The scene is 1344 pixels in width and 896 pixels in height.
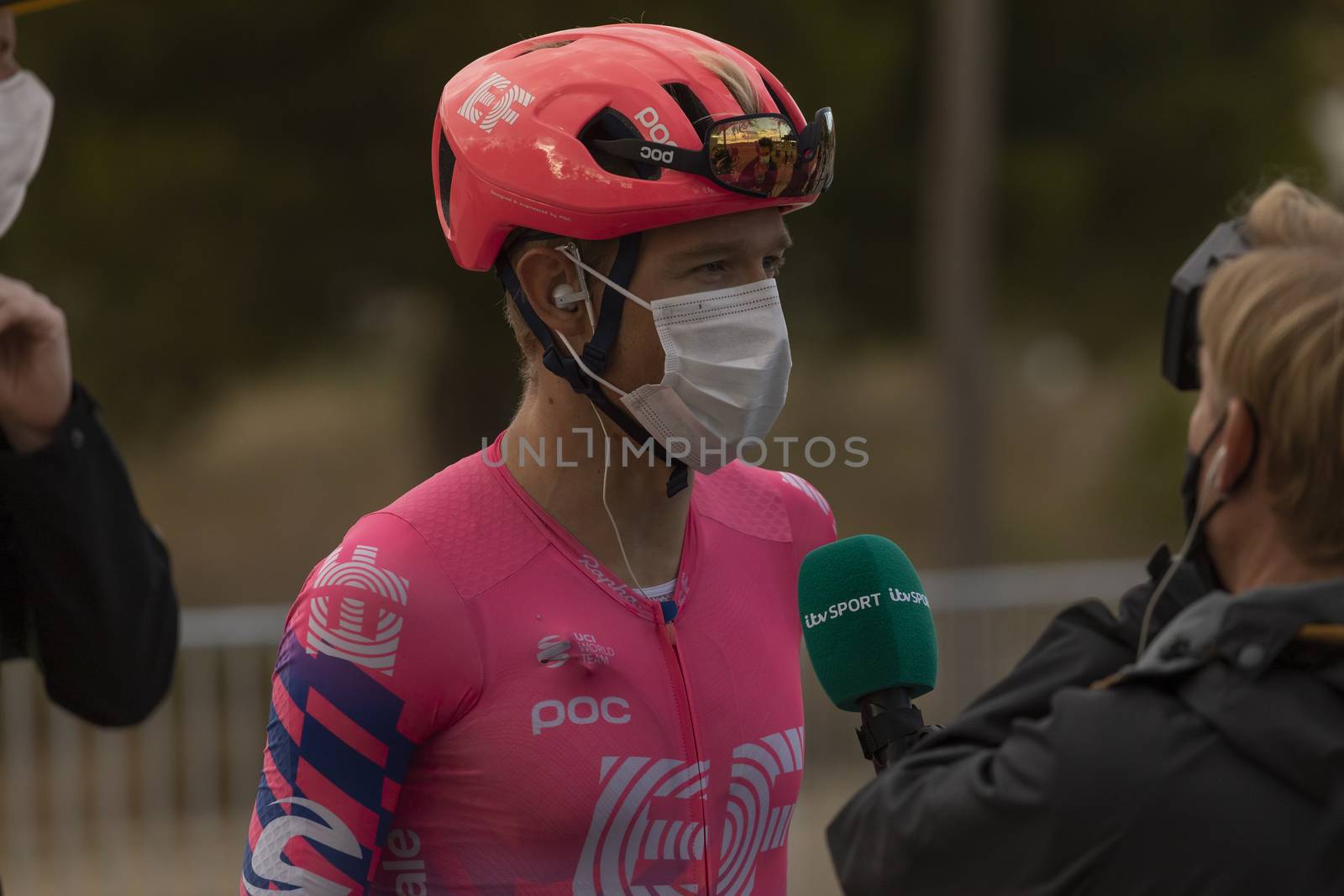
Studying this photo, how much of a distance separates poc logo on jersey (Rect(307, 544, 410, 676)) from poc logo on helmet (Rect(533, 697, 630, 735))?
24cm

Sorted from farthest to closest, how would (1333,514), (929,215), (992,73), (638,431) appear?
(929,215), (992,73), (638,431), (1333,514)

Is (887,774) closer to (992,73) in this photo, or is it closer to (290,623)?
(290,623)

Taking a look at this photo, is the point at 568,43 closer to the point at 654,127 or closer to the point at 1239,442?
the point at 654,127

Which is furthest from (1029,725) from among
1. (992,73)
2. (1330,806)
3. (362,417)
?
(362,417)

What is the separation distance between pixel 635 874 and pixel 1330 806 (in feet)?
3.38

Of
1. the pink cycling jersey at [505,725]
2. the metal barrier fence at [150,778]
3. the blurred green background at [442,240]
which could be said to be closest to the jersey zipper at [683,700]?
the pink cycling jersey at [505,725]

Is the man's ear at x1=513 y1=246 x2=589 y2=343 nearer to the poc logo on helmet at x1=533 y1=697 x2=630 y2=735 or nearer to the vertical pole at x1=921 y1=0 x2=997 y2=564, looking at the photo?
the poc logo on helmet at x1=533 y1=697 x2=630 y2=735

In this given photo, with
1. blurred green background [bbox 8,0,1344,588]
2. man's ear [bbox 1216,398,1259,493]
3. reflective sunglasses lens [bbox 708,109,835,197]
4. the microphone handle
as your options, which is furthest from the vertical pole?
man's ear [bbox 1216,398,1259,493]

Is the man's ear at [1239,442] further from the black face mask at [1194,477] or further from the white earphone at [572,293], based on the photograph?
the white earphone at [572,293]

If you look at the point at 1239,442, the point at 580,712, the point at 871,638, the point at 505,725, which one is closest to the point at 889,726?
the point at 871,638

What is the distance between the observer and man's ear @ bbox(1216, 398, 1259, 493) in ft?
A: 6.39

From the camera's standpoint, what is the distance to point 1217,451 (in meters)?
1.99

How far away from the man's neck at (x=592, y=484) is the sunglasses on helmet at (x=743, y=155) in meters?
0.42

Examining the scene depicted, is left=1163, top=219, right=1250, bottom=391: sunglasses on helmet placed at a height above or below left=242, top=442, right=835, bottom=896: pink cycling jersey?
above
